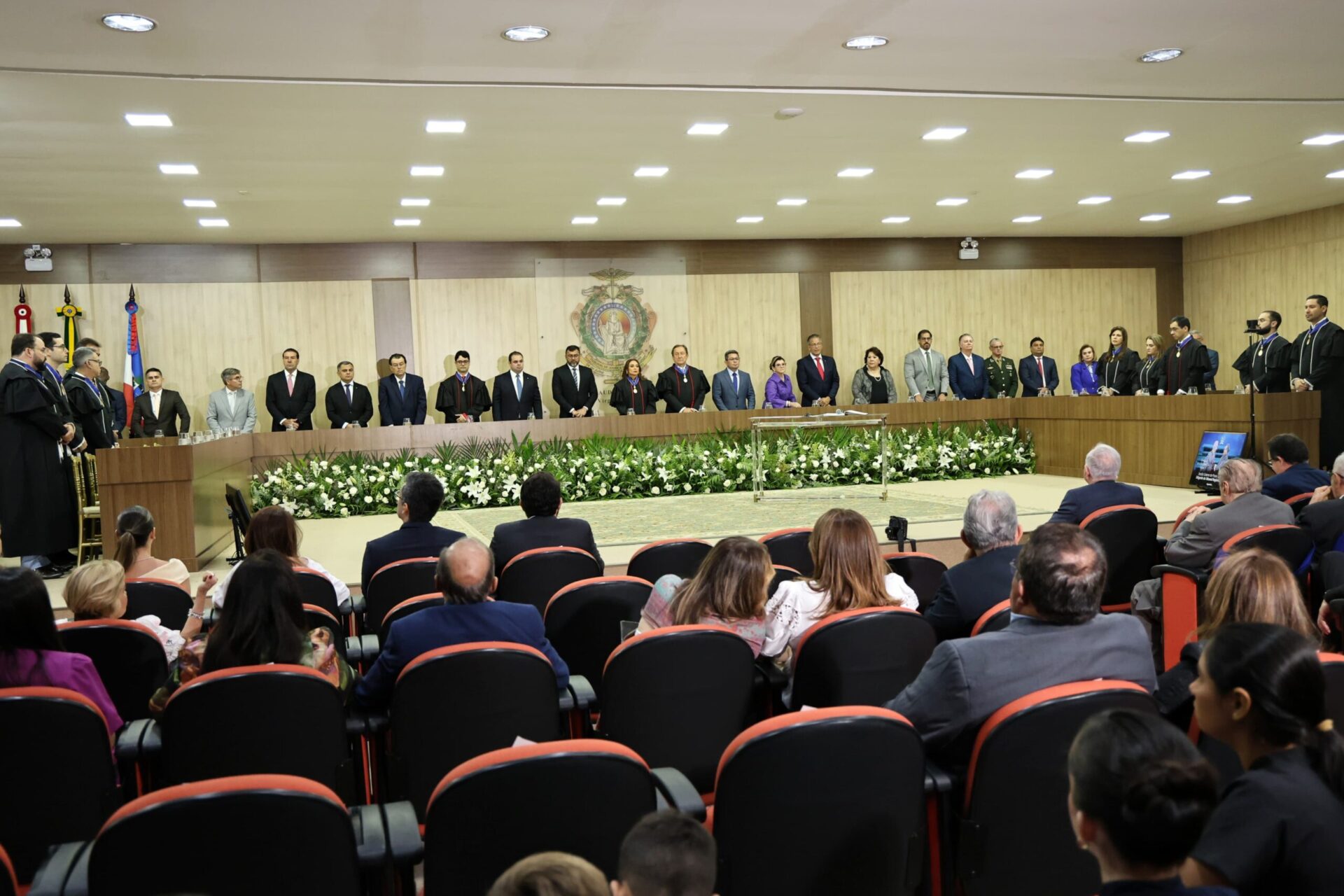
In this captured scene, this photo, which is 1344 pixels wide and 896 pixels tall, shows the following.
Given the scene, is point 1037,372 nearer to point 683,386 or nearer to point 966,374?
point 966,374

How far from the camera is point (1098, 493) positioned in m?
5.07

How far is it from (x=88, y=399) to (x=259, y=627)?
598 cm

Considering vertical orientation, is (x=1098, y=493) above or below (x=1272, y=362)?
below

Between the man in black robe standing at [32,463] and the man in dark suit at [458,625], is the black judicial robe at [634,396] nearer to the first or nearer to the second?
the man in black robe standing at [32,463]

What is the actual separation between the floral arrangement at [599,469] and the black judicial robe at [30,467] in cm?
243

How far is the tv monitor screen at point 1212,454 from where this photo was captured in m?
9.71

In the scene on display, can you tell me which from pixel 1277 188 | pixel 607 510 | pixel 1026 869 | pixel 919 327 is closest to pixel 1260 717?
pixel 1026 869

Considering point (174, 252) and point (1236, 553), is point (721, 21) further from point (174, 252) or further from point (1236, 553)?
point (174, 252)

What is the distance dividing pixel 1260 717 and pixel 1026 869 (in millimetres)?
718

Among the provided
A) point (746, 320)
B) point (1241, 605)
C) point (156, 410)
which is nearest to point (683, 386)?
point (746, 320)

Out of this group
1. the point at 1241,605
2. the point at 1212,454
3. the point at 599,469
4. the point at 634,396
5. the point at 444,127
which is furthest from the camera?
the point at 634,396

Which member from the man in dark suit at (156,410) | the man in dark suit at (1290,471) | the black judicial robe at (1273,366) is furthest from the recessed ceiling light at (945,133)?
the man in dark suit at (156,410)

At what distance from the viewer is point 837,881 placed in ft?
6.84

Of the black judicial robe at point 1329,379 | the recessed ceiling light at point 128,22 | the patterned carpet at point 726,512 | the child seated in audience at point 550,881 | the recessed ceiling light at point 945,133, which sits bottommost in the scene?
the patterned carpet at point 726,512
